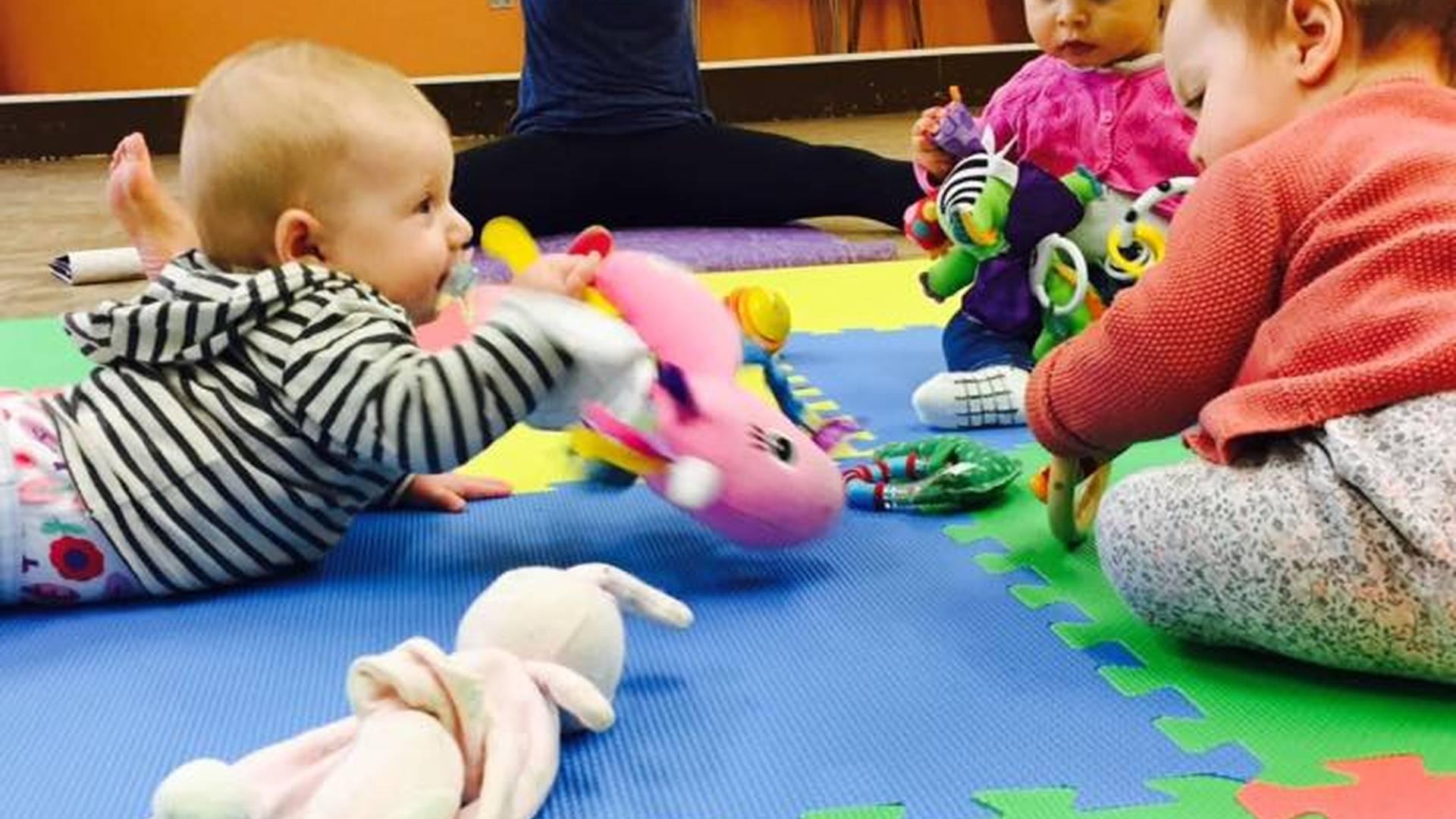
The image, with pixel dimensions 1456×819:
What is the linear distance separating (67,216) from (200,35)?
175 centimetres

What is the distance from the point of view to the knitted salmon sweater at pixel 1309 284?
0.81 m

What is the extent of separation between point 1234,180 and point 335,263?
1.96ft

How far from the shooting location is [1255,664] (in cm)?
89

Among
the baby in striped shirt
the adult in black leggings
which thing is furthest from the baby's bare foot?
the adult in black leggings

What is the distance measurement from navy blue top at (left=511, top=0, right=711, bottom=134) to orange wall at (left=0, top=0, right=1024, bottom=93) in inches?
93.9

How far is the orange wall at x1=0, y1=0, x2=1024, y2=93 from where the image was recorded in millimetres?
4582

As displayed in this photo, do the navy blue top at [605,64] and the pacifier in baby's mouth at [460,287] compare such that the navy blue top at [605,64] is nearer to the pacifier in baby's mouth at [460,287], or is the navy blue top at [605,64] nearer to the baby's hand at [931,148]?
the baby's hand at [931,148]

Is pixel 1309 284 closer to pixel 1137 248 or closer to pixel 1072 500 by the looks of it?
pixel 1072 500

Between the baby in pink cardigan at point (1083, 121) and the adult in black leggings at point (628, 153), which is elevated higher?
the baby in pink cardigan at point (1083, 121)

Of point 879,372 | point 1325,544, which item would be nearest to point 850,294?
point 879,372

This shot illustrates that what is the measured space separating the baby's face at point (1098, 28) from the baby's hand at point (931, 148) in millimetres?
135

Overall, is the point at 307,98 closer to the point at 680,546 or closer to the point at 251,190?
the point at 251,190

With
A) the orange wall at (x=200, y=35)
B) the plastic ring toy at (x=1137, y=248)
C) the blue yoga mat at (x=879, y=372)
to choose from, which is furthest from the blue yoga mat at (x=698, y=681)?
the orange wall at (x=200, y=35)

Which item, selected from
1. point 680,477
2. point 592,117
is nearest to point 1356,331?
point 680,477
